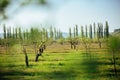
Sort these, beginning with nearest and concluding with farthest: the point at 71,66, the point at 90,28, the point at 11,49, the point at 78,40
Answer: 1. the point at 11,49
2. the point at 71,66
3. the point at 78,40
4. the point at 90,28

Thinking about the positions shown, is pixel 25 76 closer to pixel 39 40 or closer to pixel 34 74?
pixel 34 74

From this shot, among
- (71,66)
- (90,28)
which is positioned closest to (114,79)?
(71,66)

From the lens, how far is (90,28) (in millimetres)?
101625

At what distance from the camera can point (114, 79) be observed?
18.1 metres

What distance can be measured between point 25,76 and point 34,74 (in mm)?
1122

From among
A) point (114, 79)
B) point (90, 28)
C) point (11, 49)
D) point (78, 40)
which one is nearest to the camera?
point (11, 49)

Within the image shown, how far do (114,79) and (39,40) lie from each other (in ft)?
67.7

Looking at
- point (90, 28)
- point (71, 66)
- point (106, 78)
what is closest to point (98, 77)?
point (106, 78)

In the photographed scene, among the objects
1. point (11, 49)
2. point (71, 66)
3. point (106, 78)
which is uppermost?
point (11, 49)

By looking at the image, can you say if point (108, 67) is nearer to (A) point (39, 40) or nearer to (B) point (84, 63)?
(A) point (39, 40)

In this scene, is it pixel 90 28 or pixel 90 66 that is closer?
pixel 90 66

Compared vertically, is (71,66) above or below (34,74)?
above

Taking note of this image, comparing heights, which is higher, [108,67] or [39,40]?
[39,40]

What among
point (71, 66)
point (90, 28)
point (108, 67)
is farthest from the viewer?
point (90, 28)
